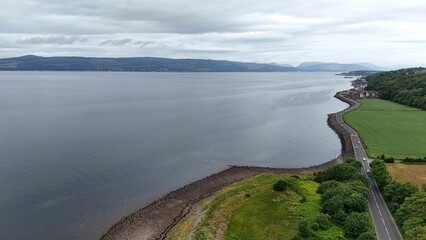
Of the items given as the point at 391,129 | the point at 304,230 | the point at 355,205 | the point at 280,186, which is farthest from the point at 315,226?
the point at 391,129

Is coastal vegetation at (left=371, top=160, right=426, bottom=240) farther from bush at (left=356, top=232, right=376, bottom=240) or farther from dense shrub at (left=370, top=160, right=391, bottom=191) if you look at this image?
bush at (left=356, top=232, right=376, bottom=240)

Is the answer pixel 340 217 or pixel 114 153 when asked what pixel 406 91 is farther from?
pixel 340 217

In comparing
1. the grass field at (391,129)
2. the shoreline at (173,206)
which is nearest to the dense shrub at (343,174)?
the shoreline at (173,206)

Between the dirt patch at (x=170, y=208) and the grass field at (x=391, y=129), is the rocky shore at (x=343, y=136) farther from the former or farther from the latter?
the dirt patch at (x=170, y=208)

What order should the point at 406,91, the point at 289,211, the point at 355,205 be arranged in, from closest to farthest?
1. the point at 355,205
2. the point at 289,211
3. the point at 406,91

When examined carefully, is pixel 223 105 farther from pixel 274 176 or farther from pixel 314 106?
pixel 274 176

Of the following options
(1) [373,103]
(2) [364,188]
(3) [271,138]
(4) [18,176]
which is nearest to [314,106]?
(1) [373,103]
